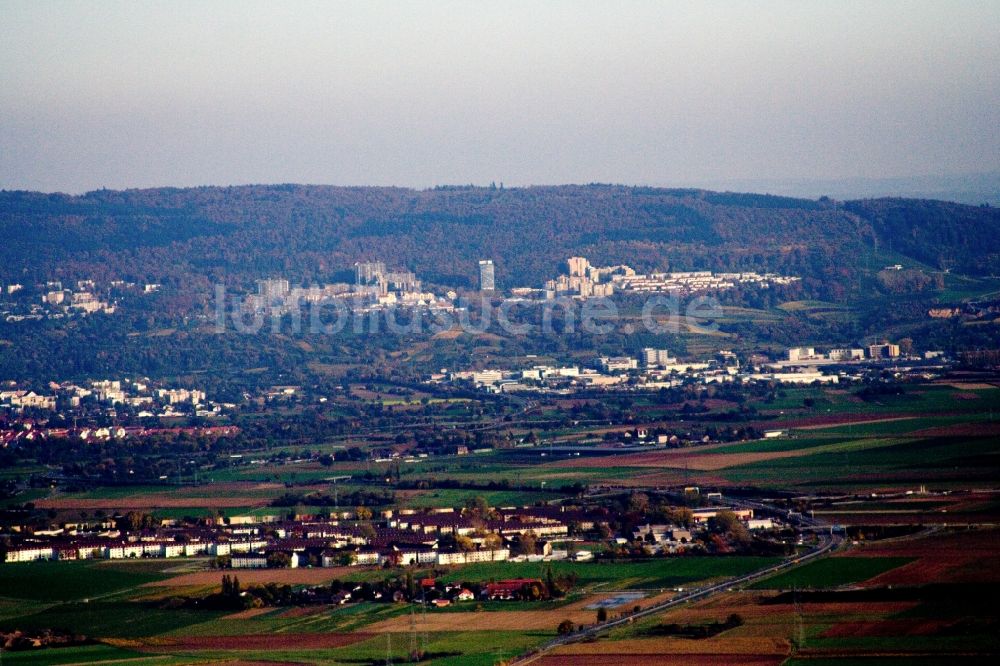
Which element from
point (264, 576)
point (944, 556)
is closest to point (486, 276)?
point (264, 576)

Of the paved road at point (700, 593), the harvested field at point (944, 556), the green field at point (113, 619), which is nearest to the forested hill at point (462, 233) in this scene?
the paved road at point (700, 593)

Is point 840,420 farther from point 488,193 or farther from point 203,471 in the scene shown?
point 488,193

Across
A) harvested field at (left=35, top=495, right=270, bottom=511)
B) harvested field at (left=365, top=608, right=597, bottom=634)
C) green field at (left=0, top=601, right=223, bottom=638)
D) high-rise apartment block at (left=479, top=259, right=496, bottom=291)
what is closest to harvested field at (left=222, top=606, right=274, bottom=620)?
green field at (left=0, top=601, right=223, bottom=638)

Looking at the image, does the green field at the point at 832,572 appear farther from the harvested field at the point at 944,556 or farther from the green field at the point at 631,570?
the green field at the point at 631,570

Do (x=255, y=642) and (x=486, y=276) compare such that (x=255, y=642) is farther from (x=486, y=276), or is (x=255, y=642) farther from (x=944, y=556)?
(x=486, y=276)

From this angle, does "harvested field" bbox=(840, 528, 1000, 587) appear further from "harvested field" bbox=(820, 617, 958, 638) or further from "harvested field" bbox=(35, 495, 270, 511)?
"harvested field" bbox=(35, 495, 270, 511)
